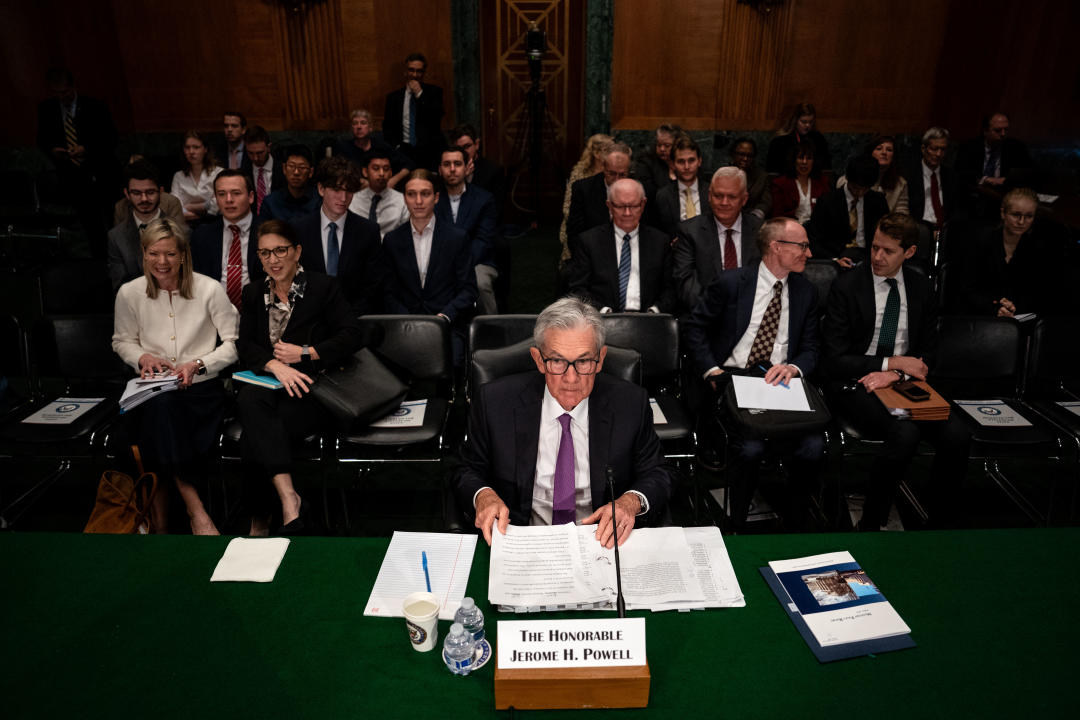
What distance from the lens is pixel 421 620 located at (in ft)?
5.67

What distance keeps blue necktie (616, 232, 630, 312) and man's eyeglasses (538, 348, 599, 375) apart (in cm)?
227

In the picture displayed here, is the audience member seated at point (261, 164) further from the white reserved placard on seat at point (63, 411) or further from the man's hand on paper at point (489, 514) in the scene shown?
the man's hand on paper at point (489, 514)

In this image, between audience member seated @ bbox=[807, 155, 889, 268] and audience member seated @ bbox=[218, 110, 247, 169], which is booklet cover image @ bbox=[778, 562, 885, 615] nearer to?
audience member seated @ bbox=[807, 155, 889, 268]

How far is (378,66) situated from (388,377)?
20.6 feet

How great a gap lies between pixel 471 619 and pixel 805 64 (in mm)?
8669

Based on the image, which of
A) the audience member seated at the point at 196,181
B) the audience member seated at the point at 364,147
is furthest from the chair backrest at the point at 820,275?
the audience member seated at the point at 196,181

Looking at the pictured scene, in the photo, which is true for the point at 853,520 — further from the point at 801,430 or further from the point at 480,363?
the point at 480,363

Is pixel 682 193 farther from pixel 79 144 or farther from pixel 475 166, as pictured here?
pixel 79 144

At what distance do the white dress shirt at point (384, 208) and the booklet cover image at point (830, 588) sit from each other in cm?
448

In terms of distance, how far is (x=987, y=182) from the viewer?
23.1ft

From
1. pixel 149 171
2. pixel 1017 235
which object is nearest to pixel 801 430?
pixel 1017 235

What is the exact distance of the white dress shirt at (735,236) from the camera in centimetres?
471

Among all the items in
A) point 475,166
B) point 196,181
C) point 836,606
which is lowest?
point 836,606

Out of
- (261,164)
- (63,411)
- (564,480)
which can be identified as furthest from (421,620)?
(261,164)
